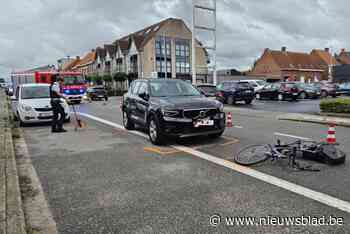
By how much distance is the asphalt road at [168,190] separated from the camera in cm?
335

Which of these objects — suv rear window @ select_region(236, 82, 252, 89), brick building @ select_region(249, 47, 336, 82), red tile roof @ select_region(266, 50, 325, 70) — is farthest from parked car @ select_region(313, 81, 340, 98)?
red tile roof @ select_region(266, 50, 325, 70)

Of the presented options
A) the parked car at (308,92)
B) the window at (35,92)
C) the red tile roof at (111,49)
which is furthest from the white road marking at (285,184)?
the red tile roof at (111,49)

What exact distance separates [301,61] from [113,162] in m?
71.7

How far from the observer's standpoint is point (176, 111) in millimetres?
7039

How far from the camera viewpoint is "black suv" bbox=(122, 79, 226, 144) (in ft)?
23.2

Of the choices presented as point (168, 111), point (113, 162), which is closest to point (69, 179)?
point (113, 162)

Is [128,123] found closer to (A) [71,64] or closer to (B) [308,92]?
(B) [308,92]

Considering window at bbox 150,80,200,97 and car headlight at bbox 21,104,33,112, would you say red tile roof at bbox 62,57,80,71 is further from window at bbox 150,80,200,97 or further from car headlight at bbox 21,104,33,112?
window at bbox 150,80,200,97

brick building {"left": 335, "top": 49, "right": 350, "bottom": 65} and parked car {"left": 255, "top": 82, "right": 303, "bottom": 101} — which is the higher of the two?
brick building {"left": 335, "top": 49, "right": 350, "bottom": 65}

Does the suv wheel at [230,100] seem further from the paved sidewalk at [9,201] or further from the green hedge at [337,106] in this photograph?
the paved sidewalk at [9,201]

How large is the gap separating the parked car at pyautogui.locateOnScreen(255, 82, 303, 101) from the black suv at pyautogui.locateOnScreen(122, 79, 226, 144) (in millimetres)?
17553

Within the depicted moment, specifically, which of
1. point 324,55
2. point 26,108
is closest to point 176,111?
point 26,108

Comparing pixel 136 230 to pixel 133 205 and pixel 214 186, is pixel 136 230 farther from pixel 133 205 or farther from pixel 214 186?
pixel 214 186

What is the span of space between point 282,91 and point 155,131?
19296 mm
